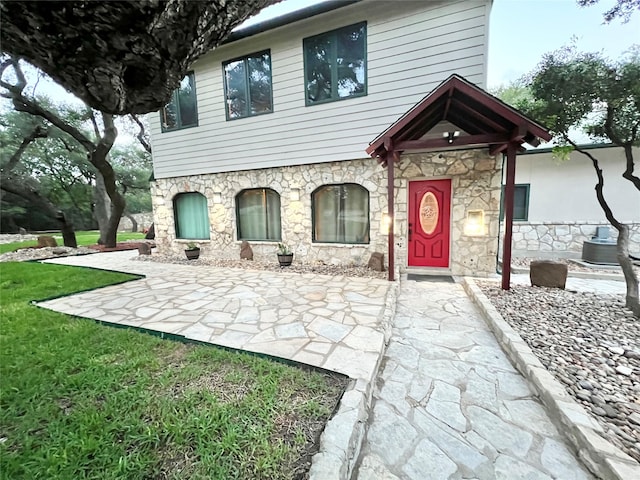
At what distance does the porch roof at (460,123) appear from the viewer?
3979 millimetres

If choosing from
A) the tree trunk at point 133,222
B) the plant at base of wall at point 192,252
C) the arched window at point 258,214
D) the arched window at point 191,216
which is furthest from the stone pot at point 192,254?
the tree trunk at point 133,222

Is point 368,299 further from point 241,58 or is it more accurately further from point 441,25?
point 241,58

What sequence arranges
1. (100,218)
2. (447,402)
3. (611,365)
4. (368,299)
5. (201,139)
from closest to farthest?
(447,402) < (611,365) < (368,299) < (201,139) < (100,218)

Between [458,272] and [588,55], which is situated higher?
[588,55]

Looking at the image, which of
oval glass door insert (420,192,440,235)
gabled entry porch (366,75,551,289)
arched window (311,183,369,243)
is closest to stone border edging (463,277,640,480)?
gabled entry porch (366,75,551,289)

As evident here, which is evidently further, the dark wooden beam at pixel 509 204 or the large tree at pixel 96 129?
the large tree at pixel 96 129

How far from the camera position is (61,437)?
5.43ft

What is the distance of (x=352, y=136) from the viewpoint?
6.05 meters

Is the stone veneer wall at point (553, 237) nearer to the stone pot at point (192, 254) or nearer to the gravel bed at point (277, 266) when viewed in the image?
the gravel bed at point (277, 266)

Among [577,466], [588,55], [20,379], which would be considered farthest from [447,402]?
[588,55]

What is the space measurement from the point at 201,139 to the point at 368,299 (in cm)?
682

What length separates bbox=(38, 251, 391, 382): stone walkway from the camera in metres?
2.80

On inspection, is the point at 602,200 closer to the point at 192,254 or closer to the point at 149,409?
the point at 149,409

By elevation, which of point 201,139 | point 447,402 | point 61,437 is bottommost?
point 447,402
